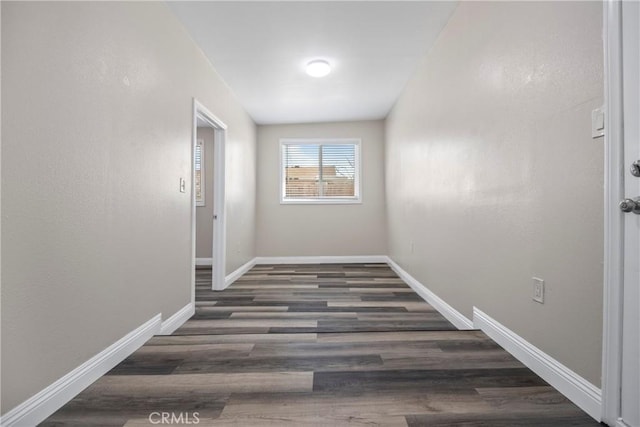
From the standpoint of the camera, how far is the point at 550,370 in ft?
4.68

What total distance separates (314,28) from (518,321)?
2.54 metres

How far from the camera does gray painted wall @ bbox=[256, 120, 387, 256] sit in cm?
526

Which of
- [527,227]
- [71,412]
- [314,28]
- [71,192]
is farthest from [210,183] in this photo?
[527,227]

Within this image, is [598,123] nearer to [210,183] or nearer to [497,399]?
[497,399]

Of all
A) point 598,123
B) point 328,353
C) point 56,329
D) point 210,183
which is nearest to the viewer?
point 598,123

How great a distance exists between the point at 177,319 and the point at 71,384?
1.01 meters

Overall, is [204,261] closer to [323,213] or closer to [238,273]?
[238,273]

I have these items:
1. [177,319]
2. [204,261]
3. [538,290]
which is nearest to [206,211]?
[204,261]

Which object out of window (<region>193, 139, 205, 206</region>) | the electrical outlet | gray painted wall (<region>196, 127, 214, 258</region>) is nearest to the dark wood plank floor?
the electrical outlet

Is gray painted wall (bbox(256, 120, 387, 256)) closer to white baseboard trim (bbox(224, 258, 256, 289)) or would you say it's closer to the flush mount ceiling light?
white baseboard trim (bbox(224, 258, 256, 289))

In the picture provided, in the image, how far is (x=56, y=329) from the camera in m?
1.32

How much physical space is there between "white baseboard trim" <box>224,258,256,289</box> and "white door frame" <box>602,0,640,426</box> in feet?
10.7

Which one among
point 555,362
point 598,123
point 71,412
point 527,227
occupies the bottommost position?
point 71,412

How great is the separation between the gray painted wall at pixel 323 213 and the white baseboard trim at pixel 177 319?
2671mm
